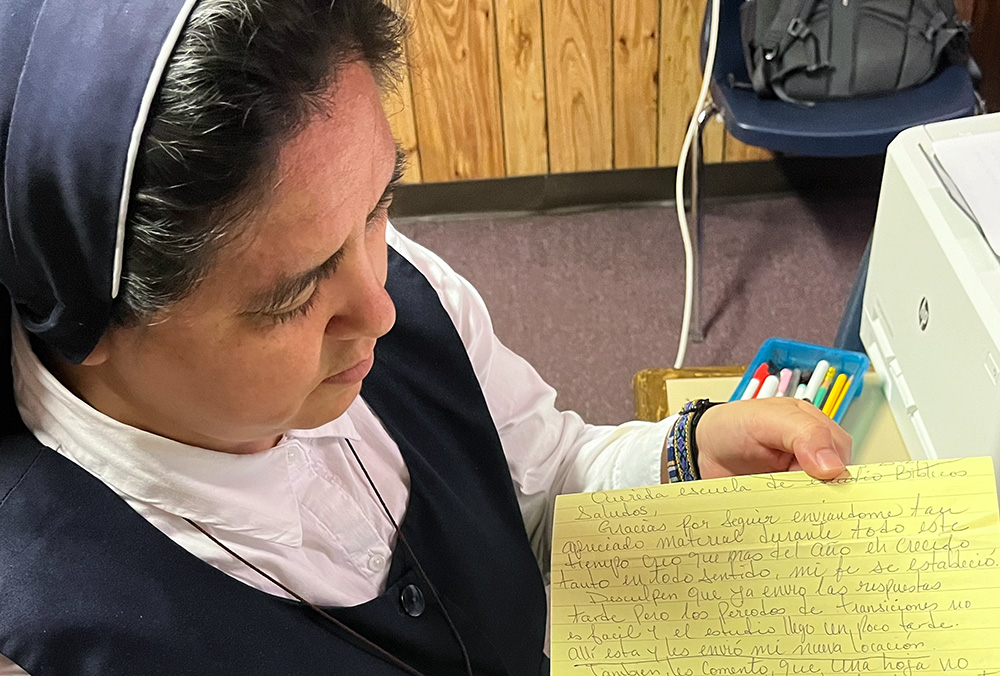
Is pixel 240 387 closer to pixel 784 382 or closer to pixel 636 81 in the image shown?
pixel 784 382

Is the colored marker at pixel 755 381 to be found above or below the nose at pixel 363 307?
below

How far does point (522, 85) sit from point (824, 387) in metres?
1.71

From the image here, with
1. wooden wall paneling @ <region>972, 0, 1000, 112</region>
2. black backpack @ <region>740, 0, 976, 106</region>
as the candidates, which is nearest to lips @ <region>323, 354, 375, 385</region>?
black backpack @ <region>740, 0, 976, 106</region>

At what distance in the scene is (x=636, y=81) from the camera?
8.45ft

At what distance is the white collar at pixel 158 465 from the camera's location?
2.05ft

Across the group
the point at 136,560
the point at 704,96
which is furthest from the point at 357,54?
the point at 704,96

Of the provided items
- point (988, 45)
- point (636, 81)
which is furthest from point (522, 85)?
point (988, 45)

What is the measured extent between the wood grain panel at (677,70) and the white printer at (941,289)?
62.4 inches

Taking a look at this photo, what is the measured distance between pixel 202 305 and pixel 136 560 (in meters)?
0.20

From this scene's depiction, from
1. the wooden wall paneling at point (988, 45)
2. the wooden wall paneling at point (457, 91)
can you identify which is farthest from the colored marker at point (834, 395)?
the wooden wall paneling at point (988, 45)

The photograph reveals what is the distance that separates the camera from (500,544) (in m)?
0.90

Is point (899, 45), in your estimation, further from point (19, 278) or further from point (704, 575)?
point (19, 278)

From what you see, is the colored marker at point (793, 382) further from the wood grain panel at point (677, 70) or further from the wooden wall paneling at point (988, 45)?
the wooden wall paneling at point (988, 45)

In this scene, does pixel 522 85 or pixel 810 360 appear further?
pixel 522 85
